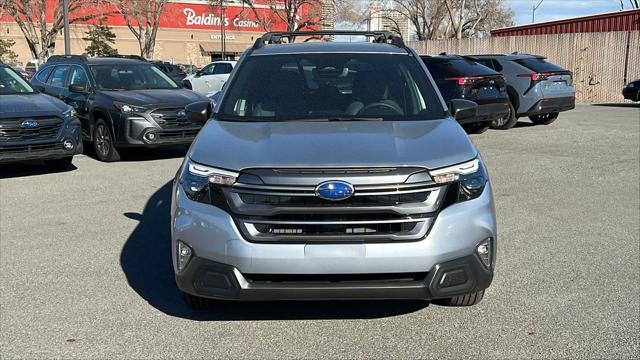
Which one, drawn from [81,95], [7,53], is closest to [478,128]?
[81,95]

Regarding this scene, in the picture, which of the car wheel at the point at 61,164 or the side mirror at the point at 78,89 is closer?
the car wheel at the point at 61,164

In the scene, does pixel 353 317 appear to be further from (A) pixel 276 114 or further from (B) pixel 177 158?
(B) pixel 177 158

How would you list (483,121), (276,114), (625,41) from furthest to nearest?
(625,41), (483,121), (276,114)

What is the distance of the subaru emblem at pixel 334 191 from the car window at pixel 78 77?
8910 millimetres

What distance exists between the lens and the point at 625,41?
24.0 m

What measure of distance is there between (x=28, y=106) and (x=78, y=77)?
223 centimetres

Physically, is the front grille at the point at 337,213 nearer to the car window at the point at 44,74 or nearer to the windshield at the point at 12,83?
the windshield at the point at 12,83

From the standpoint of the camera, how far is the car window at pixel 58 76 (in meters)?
11.9

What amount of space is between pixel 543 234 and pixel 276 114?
303 cm

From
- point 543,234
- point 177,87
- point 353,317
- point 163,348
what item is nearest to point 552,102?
point 177,87

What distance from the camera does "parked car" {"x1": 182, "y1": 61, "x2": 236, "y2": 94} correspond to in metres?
22.5

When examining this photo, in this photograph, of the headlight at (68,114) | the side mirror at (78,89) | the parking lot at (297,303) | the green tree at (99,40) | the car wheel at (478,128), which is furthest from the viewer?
the green tree at (99,40)

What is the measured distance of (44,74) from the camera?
41.8 feet

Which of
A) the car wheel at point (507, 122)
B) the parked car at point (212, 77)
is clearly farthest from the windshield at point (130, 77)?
the parked car at point (212, 77)
